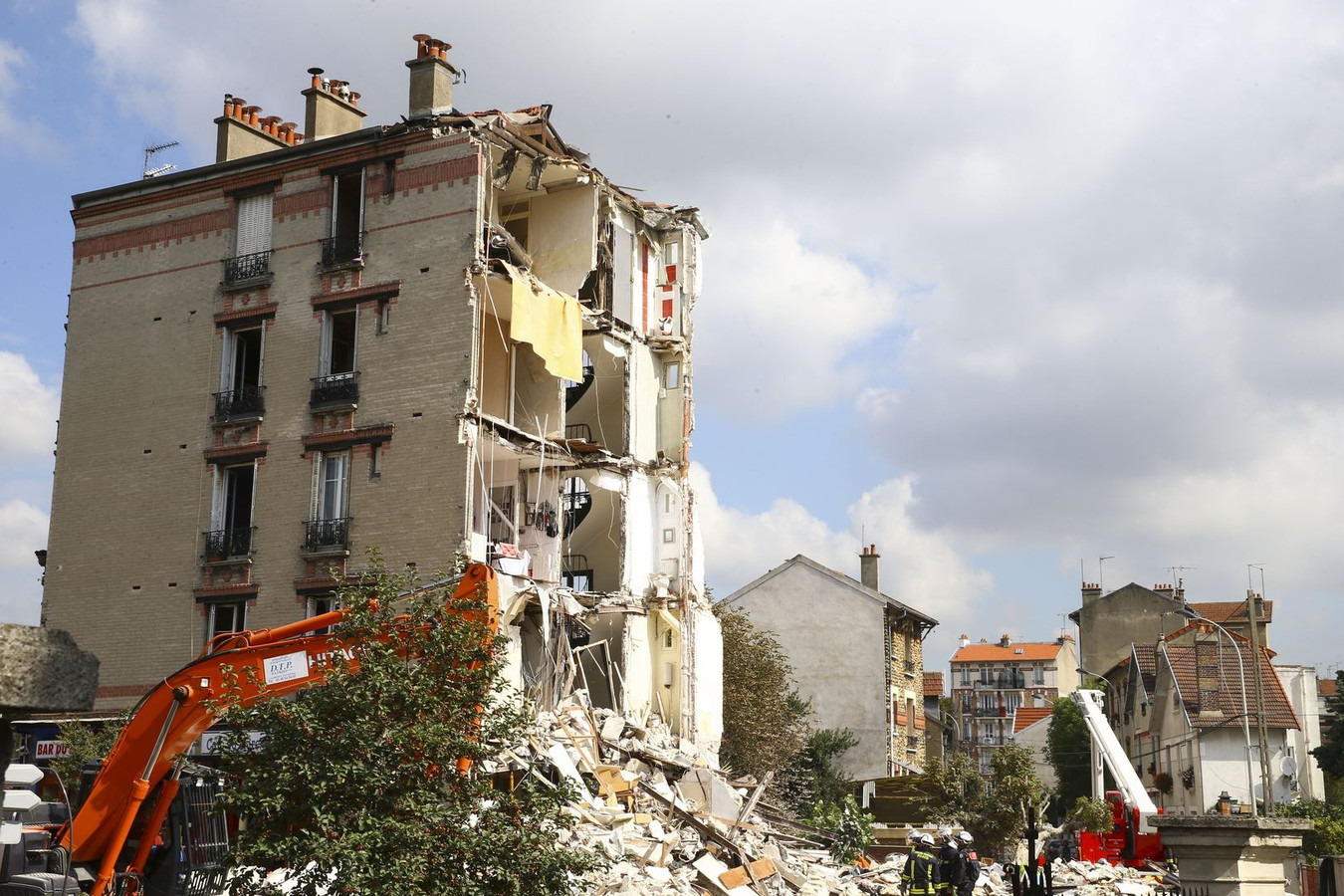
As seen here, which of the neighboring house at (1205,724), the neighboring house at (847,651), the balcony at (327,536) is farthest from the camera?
the neighboring house at (847,651)

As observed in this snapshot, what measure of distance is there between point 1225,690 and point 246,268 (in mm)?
41407

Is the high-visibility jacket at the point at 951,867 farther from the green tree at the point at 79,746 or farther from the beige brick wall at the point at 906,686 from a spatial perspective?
the beige brick wall at the point at 906,686

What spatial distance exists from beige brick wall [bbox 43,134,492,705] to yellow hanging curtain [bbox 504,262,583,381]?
1056 millimetres

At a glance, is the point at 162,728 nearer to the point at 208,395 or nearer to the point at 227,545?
the point at 227,545

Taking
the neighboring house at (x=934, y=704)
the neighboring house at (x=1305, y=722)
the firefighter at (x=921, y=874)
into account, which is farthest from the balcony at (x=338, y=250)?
the neighboring house at (x=934, y=704)

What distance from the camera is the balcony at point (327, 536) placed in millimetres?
28984

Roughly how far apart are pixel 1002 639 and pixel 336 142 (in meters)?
92.3

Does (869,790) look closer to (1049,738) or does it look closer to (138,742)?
(1049,738)

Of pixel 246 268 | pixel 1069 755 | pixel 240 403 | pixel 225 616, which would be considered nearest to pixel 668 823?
pixel 225 616

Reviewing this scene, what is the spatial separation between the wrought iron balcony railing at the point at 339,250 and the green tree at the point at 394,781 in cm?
2052

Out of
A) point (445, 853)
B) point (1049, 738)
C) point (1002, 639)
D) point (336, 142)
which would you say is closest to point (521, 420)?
point (336, 142)

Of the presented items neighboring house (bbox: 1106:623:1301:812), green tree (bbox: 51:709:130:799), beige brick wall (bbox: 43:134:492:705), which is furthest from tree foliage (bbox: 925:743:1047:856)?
green tree (bbox: 51:709:130:799)

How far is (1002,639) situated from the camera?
113 metres

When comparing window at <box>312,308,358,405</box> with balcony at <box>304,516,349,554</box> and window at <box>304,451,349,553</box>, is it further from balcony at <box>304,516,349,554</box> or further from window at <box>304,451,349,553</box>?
balcony at <box>304,516,349,554</box>
